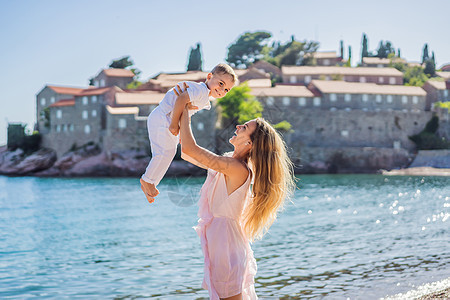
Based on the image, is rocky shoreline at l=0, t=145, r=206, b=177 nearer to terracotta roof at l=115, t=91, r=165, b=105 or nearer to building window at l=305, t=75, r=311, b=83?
terracotta roof at l=115, t=91, r=165, b=105

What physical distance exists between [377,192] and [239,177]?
27785 mm

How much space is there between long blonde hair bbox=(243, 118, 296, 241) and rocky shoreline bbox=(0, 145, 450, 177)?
41.7m

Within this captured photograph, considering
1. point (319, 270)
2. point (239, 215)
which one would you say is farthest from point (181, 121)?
point (319, 270)

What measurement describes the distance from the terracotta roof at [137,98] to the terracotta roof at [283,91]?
9848 millimetres

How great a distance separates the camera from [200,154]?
3160 millimetres

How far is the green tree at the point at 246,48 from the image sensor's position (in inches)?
3036

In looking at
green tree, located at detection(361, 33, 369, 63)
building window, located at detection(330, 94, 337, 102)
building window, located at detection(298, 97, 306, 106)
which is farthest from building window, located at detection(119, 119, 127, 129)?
green tree, located at detection(361, 33, 369, 63)

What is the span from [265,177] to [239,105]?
4539cm

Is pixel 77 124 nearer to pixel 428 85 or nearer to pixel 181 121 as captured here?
pixel 428 85

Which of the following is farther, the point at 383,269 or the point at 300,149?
the point at 300,149

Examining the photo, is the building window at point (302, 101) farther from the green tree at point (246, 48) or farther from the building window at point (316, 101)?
the green tree at point (246, 48)

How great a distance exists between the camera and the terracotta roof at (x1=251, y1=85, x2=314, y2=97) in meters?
52.6

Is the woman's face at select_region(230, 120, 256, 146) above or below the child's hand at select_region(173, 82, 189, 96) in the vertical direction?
below

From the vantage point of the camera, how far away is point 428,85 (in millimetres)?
58969
